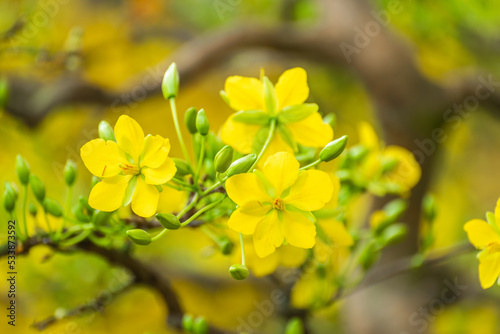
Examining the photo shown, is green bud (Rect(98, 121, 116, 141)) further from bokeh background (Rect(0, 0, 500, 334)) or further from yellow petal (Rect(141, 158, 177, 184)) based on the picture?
bokeh background (Rect(0, 0, 500, 334))
